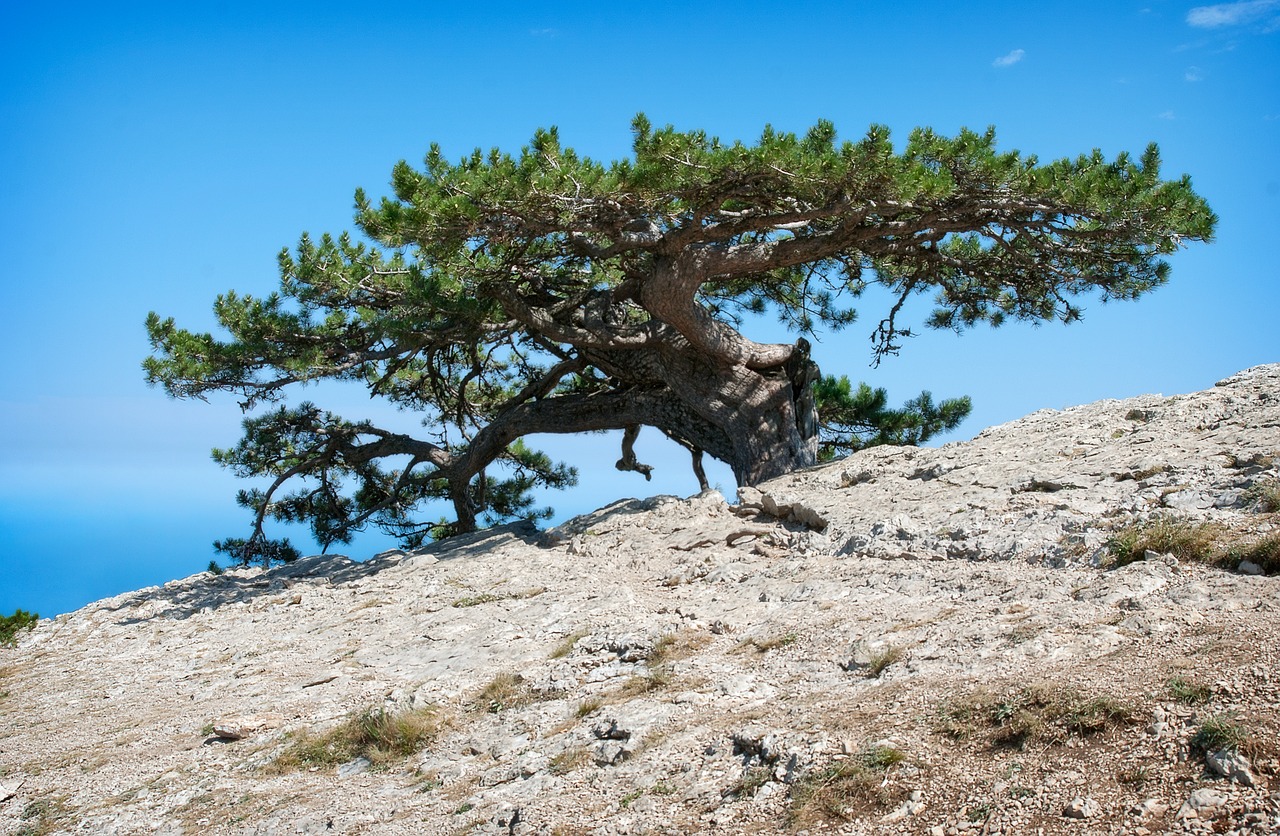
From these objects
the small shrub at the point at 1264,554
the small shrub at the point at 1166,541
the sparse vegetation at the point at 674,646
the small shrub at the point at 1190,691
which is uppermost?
the sparse vegetation at the point at 674,646

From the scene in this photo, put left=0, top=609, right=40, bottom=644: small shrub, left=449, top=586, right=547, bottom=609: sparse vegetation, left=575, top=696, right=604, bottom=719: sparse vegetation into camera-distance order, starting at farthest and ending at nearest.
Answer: left=0, top=609, right=40, bottom=644: small shrub < left=449, top=586, right=547, bottom=609: sparse vegetation < left=575, top=696, right=604, bottom=719: sparse vegetation

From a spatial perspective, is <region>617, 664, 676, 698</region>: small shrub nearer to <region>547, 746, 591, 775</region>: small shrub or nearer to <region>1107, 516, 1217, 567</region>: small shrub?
<region>547, 746, 591, 775</region>: small shrub

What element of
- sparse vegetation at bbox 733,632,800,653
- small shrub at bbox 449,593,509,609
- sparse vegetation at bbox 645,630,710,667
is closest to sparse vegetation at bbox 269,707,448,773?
sparse vegetation at bbox 645,630,710,667

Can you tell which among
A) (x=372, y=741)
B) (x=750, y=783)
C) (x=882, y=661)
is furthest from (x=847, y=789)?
(x=372, y=741)

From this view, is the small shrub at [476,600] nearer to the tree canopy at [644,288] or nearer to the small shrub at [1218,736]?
the tree canopy at [644,288]

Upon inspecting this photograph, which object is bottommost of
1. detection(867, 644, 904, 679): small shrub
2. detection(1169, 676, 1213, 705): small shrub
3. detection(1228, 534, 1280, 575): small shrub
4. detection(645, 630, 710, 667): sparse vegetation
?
detection(1169, 676, 1213, 705): small shrub

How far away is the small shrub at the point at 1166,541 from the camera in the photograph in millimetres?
5836

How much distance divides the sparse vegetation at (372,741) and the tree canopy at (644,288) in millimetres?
4716

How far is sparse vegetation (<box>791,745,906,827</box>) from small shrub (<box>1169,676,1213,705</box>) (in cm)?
121

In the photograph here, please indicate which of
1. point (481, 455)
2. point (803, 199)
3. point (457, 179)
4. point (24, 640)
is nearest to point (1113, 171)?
point (803, 199)

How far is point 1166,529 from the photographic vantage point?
6.12m

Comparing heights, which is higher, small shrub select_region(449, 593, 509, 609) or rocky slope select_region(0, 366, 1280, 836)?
small shrub select_region(449, 593, 509, 609)

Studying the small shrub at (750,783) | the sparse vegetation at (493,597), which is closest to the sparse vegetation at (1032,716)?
the small shrub at (750,783)

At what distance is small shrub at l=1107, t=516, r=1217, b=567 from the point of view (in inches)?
230
